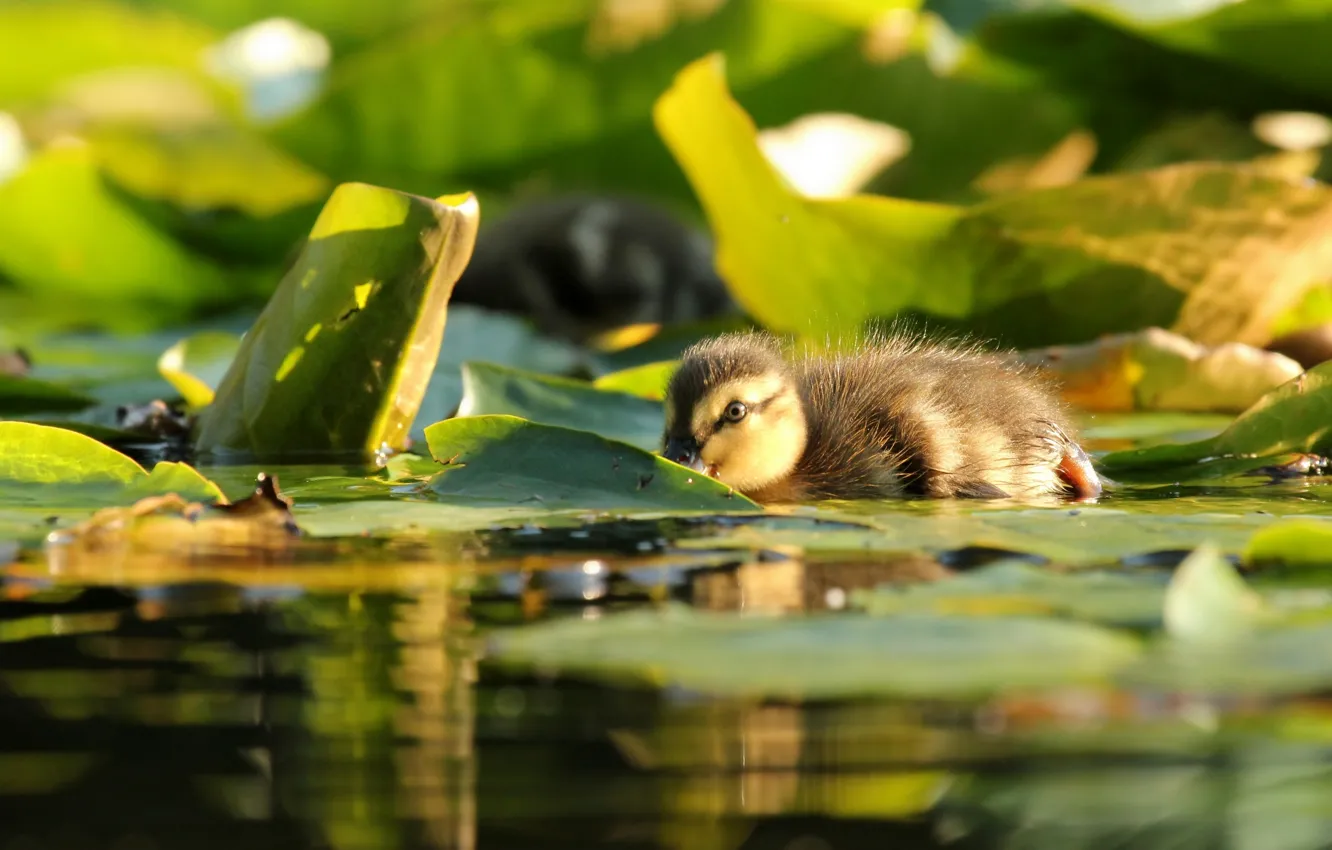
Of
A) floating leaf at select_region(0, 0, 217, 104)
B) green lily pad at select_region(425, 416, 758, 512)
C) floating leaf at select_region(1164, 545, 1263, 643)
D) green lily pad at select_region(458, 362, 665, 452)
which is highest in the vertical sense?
floating leaf at select_region(0, 0, 217, 104)

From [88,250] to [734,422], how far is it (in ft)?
12.5

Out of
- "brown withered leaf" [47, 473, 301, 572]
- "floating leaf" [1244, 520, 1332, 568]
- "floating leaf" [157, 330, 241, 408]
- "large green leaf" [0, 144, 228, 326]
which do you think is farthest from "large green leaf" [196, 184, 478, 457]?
"large green leaf" [0, 144, 228, 326]

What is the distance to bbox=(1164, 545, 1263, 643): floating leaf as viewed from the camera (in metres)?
1.67

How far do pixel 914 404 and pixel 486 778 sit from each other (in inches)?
71.9

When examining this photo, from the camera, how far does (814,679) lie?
1.55 metres

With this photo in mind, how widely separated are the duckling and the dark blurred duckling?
2.88 meters

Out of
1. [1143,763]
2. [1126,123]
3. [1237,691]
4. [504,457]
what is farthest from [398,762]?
[1126,123]

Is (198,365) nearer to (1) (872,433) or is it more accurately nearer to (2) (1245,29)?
(1) (872,433)

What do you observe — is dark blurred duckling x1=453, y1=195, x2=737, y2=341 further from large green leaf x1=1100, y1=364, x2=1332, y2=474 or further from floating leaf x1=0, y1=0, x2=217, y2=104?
large green leaf x1=1100, y1=364, x2=1332, y2=474

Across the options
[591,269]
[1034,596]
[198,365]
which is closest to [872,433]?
[1034,596]

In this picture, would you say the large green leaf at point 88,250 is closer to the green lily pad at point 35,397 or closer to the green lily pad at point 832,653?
the green lily pad at point 35,397

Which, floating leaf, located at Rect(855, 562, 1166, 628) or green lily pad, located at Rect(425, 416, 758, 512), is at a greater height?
green lily pad, located at Rect(425, 416, 758, 512)

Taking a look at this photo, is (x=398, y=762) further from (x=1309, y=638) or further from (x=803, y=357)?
(x=803, y=357)

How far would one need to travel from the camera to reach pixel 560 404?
11.0 feet
